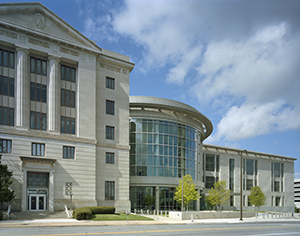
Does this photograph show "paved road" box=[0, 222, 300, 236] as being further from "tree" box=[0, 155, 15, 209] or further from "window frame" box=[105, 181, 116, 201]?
"window frame" box=[105, 181, 116, 201]

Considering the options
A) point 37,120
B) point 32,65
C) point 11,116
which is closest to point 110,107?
point 37,120

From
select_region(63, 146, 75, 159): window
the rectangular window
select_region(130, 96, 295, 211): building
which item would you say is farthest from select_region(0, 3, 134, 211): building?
the rectangular window

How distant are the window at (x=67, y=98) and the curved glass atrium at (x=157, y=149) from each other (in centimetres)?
1618

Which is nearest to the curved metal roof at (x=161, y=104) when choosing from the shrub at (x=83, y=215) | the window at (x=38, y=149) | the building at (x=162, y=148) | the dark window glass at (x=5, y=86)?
the building at (x=162, y=148)

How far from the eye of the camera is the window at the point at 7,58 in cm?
4003

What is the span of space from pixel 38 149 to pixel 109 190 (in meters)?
12.6

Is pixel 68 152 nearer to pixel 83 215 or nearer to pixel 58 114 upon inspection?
pixel 58 114

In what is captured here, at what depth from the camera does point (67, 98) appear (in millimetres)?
44812

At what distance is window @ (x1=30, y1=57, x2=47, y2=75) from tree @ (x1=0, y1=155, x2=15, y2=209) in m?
14.4

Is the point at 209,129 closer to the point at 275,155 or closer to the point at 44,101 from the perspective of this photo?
the point at 275,155

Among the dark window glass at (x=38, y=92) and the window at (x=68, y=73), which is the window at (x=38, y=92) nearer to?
the dark window glass at (x=38, y=92)

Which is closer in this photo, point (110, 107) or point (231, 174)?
point (110, 107)

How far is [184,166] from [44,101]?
31825mm

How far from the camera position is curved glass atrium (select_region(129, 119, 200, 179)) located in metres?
58.2
